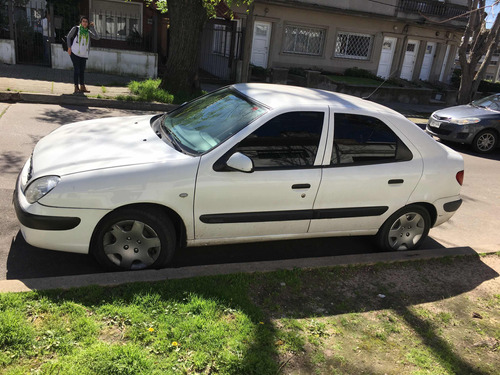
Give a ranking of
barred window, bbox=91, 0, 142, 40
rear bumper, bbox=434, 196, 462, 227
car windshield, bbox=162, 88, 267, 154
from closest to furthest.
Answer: car windshield, bbox=162, 88, 267, 154 < rear bumper, bbox=434, 196, 462, 227 < barred window, bbox=91, 0, 142, 40

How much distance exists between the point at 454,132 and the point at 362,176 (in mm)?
8035

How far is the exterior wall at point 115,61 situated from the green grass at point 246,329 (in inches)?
521

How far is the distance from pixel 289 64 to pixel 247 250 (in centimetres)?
1822

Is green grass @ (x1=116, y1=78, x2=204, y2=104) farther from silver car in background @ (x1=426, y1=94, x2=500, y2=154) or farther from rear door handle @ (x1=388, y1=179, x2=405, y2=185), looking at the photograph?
rear door handle @ (x1=388, y1=179, x2=405, y2=185)

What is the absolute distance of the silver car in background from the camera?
11125 millimetres

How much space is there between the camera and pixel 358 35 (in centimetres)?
2280

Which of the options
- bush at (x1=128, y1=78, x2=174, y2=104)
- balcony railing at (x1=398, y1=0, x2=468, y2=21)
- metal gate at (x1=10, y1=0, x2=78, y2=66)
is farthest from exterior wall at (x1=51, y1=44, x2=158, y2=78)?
balcony railing at (x1=398, y1=0, x2=468, y2=21)

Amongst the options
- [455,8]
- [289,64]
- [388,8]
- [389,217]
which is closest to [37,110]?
[389,217]

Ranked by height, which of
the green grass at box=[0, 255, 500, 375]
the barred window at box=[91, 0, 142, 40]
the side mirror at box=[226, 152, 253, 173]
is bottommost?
the green grass at box=[0, 255, 500, 375]

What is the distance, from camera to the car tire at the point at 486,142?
36.8 ft

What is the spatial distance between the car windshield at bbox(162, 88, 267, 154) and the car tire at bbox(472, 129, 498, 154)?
8.68 meters

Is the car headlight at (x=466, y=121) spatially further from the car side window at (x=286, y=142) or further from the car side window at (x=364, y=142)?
the car side window at (x=286, y=142)

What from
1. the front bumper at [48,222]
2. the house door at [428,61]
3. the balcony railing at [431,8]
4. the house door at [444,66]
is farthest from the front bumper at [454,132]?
the house door at [444,66]

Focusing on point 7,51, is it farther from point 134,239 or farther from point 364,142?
point 364,142
